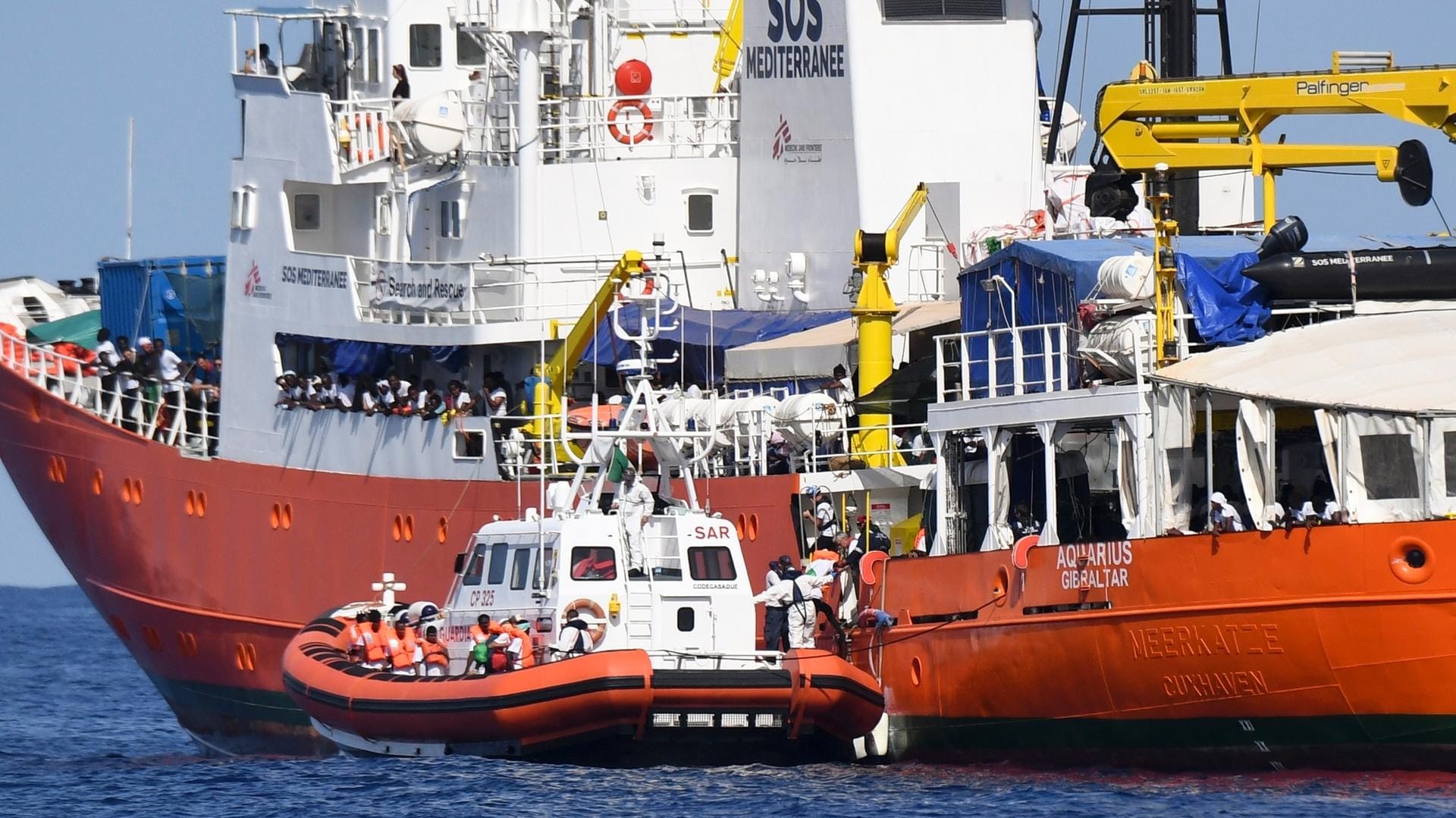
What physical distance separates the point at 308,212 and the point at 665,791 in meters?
16.5

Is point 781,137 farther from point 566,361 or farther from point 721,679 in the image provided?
point 721,679

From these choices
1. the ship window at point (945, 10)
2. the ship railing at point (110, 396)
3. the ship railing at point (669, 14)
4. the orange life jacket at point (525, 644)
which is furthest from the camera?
the ship railing at point (669, 14)

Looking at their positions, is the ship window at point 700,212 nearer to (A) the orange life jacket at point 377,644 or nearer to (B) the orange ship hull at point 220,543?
(B) the orange ship hull at point 220,543

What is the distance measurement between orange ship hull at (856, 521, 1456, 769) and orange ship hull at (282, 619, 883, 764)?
1.30 meters

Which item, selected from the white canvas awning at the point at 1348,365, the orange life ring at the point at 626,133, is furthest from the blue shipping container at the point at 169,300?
the white canvas awning at the point at 1348,365

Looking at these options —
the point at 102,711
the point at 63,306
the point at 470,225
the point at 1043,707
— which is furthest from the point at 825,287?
the point at 102,711

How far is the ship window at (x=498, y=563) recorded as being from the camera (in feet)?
96.4

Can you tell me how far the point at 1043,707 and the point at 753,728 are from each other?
3.12m

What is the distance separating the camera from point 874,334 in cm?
3241

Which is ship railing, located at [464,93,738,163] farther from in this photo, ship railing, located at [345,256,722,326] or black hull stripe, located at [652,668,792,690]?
black hull stripe, located at [652,668,792,690]

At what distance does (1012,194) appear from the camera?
121 ft

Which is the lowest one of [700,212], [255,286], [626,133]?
[255,286]

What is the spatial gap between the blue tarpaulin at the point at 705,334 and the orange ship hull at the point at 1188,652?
6905 millimetres

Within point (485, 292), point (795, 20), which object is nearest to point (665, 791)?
point (485, 292)
